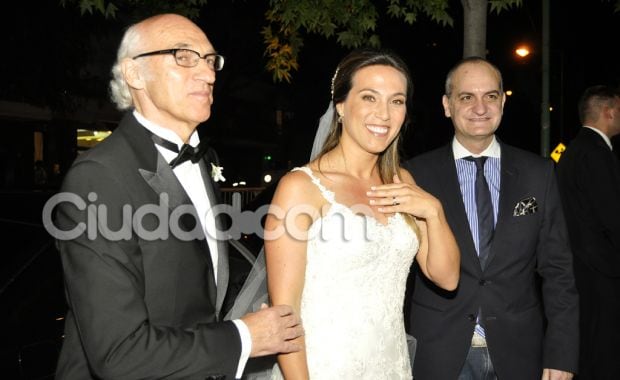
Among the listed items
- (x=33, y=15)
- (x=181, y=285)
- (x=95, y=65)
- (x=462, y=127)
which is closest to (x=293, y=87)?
(x=95, y=65)

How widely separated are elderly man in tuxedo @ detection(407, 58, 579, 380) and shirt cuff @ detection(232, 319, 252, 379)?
1491 mm

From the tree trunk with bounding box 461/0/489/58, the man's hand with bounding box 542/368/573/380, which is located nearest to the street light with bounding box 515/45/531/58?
the tree trunk with bounding box 461/0/489/58

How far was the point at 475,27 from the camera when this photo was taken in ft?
15.8

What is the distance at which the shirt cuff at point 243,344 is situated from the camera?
1870 mm

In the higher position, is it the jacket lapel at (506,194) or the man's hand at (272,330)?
the jacket lapel at (506,194)

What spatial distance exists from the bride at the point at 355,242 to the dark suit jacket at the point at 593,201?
2444 millimetres

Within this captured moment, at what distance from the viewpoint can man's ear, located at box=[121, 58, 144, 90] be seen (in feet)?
7.15

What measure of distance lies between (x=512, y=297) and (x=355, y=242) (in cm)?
103

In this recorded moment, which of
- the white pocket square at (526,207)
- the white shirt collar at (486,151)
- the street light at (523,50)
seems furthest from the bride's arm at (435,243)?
the street light at (523,50)

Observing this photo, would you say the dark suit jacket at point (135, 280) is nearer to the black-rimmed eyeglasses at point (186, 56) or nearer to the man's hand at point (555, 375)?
the black-rimmed eyeglasses at point (186, 56)

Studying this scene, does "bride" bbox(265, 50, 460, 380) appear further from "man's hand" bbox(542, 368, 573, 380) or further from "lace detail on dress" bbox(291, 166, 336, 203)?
"man's hand" bbox(542, 368, 573, 380)

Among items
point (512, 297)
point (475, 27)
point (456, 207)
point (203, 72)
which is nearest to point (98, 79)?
point (475, 27)
